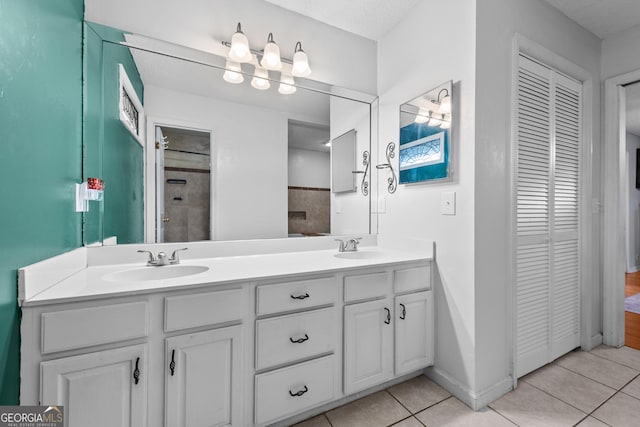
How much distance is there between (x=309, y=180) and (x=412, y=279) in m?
1.00

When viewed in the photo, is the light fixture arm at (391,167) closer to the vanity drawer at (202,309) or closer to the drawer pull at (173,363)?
the vanity drawer at (202,309)

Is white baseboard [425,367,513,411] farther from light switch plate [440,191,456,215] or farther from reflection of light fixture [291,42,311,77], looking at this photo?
reflection of light fixture [291,42,311,77]

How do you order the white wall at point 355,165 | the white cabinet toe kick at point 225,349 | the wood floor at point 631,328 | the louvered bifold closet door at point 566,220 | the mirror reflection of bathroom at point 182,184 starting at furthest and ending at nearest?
the wood floor at point 631,328, the white wall at point 355,165, the louvered bifold closet door at point 566,220, the mirror reflection of bathroom at point 182,184, the white cabinet toe kick at point 225,349

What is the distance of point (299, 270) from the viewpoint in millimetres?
1337

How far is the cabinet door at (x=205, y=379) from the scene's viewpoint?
42.0 inches

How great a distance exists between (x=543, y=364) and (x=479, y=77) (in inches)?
75.8

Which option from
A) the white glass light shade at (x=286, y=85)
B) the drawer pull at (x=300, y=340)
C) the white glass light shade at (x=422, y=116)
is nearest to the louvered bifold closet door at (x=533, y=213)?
the white glass light shade at (x=422, y=116)

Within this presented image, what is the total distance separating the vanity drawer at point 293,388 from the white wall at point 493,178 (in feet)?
2.81

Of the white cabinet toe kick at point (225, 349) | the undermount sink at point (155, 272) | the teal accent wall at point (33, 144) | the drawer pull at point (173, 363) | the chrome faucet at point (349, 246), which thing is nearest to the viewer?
the teal accent wall at point (33, 144)

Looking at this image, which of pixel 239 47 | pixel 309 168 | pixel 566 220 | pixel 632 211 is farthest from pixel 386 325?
pixel 632 211

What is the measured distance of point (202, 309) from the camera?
43.7 inches

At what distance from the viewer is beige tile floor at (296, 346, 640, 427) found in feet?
4.61

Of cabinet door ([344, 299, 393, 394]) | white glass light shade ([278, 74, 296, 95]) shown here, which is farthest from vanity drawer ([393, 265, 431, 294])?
white glass light shade ([278, 74, 296, 95])

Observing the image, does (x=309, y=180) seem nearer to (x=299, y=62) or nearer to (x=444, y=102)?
(x=299, y=62)
